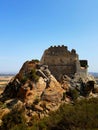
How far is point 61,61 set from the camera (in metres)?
44.2

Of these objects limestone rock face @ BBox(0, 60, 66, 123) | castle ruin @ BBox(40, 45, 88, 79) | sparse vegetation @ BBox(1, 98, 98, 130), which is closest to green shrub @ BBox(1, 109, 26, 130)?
sparse vegetation @ BBox(1, 98, 98, 130)

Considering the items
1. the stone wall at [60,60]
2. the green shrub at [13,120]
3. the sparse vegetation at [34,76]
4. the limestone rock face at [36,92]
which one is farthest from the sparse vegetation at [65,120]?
the stone wall at [60,60]

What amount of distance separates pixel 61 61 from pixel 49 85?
7614 mm

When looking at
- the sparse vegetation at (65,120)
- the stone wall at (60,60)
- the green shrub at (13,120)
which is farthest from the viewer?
the stone wall at (60,60)

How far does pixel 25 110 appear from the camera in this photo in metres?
33.2

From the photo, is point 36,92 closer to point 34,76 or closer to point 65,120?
point 34,76

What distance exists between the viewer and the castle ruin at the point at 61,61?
43656 mm

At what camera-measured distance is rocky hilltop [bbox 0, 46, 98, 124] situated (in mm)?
34656

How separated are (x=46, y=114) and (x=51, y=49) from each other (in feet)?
48.8

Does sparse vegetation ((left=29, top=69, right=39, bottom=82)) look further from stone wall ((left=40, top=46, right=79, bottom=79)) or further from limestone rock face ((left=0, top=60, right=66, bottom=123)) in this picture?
stone wall ((left=40, top=46, right=79, bottom=79))

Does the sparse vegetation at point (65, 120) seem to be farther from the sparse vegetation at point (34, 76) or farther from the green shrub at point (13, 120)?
the sparse vegetation at point (34, 76)

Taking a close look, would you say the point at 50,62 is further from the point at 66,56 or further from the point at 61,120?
the point at 61,120

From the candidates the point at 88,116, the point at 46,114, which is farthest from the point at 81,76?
the point at 88,116

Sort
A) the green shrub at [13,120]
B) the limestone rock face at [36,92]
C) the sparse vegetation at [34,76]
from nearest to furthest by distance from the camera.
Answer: the green shrub at [13,120]
the limestone rock face at [36,92]
the sparse vegetation at [34,76]
